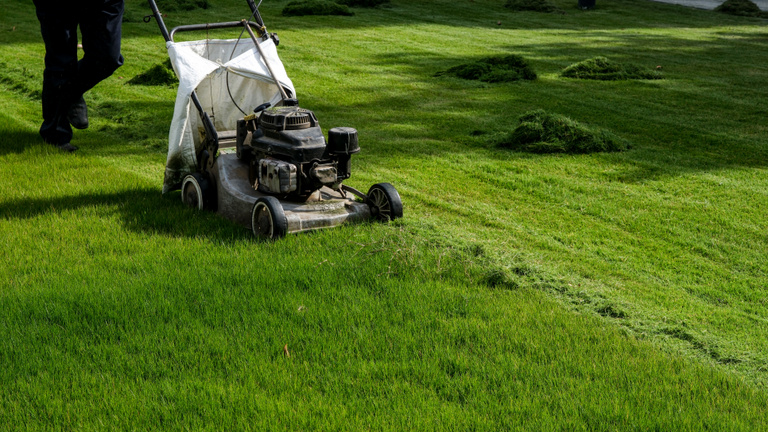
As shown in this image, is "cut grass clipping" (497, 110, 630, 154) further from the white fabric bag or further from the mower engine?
the mower engine

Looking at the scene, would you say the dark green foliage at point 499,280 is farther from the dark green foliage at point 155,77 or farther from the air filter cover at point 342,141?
the dark green foliage at point 155,77

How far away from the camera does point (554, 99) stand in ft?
32.3

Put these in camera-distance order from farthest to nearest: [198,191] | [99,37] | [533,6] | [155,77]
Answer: [533,6] < [155,77] < [99,37] < [198,191]

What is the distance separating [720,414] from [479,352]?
3.46ft

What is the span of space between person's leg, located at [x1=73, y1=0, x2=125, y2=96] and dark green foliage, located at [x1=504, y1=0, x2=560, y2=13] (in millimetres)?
14927

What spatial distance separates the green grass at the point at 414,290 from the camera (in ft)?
10.5

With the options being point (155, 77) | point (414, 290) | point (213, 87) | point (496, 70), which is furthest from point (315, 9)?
point (414, 290)

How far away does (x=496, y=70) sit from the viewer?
1126cm

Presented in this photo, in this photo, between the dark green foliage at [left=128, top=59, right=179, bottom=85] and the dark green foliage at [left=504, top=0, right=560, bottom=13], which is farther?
the dark green foliage at [left=504, top=0, right=560, bottom=13]

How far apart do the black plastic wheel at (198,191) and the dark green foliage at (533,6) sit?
15987 mm

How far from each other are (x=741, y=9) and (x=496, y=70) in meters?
12.4

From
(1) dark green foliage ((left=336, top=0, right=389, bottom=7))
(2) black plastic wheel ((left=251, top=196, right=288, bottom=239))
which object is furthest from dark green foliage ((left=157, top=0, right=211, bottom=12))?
(2) black plastic wheel ((left=251, top=196, right=288, bottom=239))

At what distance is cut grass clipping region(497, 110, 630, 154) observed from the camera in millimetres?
7566

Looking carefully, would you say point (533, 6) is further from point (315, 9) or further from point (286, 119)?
point (286, 119)
